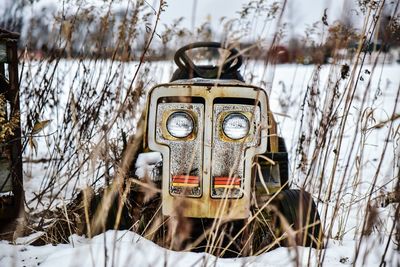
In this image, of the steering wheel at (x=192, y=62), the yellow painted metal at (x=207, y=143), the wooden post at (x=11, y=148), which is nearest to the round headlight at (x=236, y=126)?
the yellow painted metal at (x=207, y=143)

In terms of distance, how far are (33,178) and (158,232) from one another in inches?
65.9

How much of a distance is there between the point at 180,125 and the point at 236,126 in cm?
23

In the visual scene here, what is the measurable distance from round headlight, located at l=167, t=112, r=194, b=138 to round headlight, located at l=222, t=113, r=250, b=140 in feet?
0.50

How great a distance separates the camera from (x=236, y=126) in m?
1.86

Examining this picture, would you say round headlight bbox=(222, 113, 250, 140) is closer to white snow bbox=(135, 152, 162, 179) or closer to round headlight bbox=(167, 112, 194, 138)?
round headlight bbox=(167, 112, 194, 138)

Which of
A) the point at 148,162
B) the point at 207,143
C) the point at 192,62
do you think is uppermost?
the point at 192,62

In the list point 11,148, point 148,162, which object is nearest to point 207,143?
point 148,162

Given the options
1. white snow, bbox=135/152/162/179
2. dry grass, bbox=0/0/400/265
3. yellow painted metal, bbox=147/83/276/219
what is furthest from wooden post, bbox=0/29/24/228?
yellow painted metal, bbox=147/83/276/219

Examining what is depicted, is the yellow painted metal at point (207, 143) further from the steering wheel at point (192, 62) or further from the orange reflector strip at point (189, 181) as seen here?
the steering wheel at point (192, 62)

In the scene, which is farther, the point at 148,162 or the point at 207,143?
the point at 148,162

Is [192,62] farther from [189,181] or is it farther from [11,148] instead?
[11,148]

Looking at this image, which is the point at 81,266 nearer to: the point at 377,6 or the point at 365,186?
the point at 377,6

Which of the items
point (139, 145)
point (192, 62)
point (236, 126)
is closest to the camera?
point (236, 126)

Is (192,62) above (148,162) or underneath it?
above
